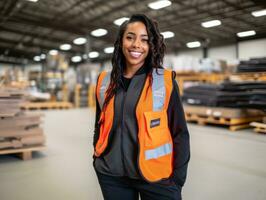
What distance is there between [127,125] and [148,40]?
1.50 feet

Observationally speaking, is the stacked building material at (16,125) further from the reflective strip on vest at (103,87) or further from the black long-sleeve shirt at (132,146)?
the black long-sleeve shirt at (132,146)

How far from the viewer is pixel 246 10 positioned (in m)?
4.90

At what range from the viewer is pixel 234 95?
6652 mm

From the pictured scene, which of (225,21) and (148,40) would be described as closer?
(148,40)

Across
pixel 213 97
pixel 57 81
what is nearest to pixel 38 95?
pixel 57 81

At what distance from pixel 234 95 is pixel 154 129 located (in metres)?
5.95

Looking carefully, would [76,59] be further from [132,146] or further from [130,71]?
[132,146]

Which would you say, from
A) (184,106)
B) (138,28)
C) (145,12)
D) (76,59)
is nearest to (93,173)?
(138,28)

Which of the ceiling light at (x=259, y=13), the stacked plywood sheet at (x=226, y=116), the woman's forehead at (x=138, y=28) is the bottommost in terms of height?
the stacked plywood sheet at (x=226, y=116)

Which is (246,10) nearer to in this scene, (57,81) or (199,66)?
(199,66)

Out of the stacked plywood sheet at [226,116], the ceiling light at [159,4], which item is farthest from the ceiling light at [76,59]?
the stacked plywood sheet at [226,116]

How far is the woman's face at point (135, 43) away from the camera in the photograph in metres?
1.34

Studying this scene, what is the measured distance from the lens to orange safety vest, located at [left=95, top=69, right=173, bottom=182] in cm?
125

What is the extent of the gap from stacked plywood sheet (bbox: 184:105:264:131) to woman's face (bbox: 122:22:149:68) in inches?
219
